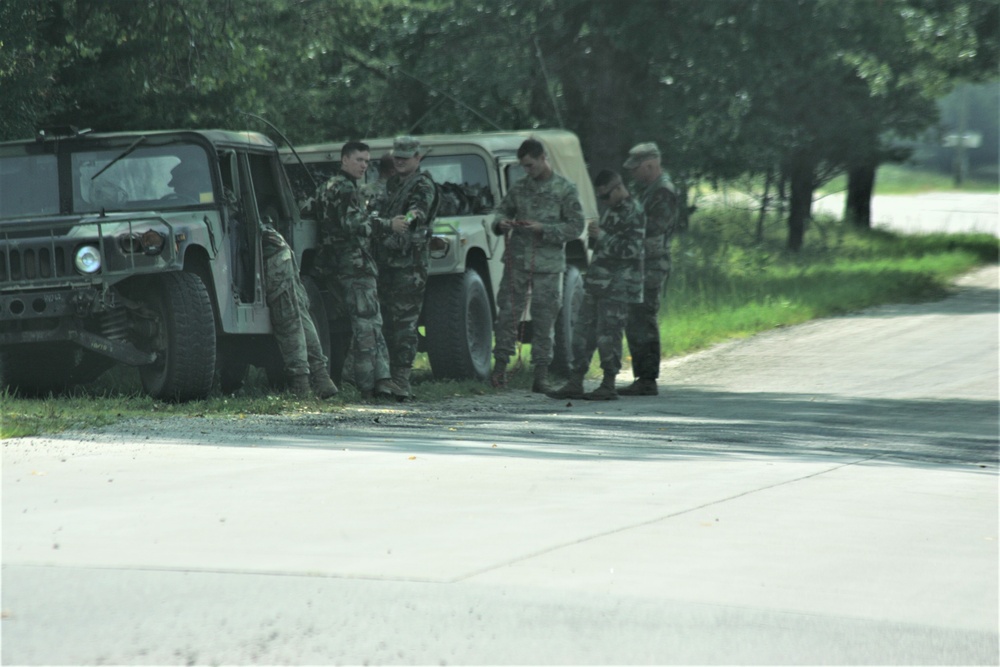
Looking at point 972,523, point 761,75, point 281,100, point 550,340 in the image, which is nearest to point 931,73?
point 761,75

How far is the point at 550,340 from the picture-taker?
1270 cm

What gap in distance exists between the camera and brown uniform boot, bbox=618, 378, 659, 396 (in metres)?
12.9

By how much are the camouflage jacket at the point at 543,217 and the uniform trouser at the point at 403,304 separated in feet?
3.19

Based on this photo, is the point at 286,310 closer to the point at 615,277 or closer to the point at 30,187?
the point at 30,187

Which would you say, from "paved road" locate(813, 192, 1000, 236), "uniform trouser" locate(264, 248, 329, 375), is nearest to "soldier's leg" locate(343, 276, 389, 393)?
"uniform trouser" locate(264, 248, 329, 375)

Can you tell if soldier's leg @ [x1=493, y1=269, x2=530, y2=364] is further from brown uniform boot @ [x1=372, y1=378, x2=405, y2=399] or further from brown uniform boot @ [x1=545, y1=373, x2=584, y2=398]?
brown uniform boot @ [x1=372, y1=378, x2=405, y2=399]

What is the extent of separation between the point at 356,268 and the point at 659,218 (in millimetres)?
2752

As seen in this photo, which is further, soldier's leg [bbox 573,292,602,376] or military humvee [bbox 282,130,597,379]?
military humvee [bbox 282,130,597,379]

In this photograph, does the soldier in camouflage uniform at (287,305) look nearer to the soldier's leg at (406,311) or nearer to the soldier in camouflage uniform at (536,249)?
the soldier's leg at (406,311)

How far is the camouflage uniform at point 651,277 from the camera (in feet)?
42.2

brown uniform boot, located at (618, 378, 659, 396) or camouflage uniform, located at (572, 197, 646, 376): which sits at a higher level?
camouflage uniform, located at (572, 197, 646, 376)

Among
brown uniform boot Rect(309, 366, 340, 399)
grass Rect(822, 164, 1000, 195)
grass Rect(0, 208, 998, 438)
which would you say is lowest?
grass Rect(822, 164, 1000, 195)

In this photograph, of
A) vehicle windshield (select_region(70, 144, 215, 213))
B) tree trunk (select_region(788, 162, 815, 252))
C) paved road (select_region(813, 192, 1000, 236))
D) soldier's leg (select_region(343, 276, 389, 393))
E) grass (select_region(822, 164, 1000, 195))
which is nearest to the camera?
vehicle windshield (select_region(70, 144, 215, 213))

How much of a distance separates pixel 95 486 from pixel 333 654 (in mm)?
2829
